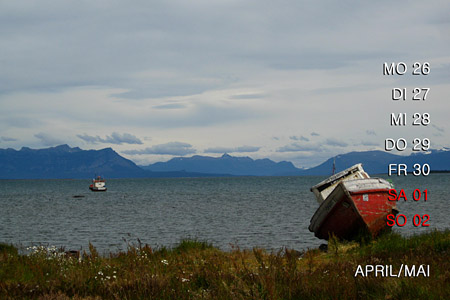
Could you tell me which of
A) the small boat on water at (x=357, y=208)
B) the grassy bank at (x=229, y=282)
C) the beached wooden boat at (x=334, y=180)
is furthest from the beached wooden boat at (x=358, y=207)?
the grassy bank at (x=229, y=282)

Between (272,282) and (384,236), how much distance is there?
11.7m

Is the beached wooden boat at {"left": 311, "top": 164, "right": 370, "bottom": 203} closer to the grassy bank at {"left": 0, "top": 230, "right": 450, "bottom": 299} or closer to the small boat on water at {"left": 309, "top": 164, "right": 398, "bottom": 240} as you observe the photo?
the small boat on water at {"left": 309, "top": 164, "right": 398, "bottom": 240}

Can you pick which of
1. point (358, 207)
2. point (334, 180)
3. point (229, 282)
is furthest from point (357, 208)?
point (229, 282)

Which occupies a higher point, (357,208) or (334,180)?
(334,180)

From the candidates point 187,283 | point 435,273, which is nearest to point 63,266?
point 187,283

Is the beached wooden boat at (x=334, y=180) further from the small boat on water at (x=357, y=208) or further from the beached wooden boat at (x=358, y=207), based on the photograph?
the beached wooden boat at (x=358, y=207)

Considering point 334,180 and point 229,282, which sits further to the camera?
point 334,180

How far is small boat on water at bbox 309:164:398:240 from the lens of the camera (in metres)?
19.2

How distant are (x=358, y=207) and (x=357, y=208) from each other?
66 millimetres

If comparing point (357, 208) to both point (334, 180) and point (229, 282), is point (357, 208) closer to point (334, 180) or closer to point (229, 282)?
point (334, 180)

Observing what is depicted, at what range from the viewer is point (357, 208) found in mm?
19141

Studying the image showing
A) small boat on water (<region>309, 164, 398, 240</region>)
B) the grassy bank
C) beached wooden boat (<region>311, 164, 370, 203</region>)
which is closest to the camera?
the grassy bank

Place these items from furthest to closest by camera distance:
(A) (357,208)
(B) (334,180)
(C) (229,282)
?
(B) (334,180), (A) (357,208), (C) (229,282)

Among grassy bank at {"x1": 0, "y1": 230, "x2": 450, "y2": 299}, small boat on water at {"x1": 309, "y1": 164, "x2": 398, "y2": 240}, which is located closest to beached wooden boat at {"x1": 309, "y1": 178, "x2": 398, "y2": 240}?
small boat on water at {"x1": 309, "y1": 164, "x2": 398, "y2": 240}
